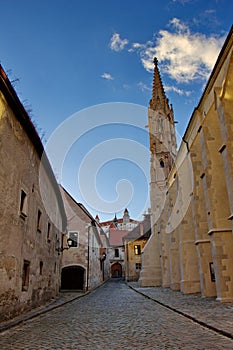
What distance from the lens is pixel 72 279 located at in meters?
26.9

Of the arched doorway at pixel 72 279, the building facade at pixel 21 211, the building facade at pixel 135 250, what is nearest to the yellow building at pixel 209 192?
the building facade at pixel 21 211

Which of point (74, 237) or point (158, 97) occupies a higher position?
point (158, 97)

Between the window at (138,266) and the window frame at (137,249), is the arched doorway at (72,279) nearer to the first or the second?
the window at (138,266)

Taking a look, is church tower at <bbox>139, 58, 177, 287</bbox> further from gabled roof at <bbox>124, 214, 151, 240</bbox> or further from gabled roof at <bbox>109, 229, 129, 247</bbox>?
gabled roof at <bbox>109, 229, 129, 247</bbox>

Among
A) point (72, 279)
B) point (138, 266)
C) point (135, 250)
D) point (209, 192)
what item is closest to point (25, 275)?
point (209, 192)

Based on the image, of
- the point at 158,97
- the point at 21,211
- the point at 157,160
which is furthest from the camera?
the point at 158,97

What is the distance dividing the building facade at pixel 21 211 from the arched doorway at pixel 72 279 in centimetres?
1150

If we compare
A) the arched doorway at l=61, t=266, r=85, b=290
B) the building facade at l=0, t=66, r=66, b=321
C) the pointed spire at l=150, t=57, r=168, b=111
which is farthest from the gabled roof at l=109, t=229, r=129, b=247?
the building facade at l=0, t=66, r=66, b=321

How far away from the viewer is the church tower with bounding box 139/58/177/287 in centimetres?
2753

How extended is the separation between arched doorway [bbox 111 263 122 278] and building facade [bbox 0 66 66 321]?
51445mm

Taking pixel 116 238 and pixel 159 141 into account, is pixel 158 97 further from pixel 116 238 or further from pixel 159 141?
pixel 116 238

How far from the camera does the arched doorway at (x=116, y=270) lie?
64.8 meters

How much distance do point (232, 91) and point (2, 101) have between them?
782 centimetres

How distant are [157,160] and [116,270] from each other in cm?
3661
